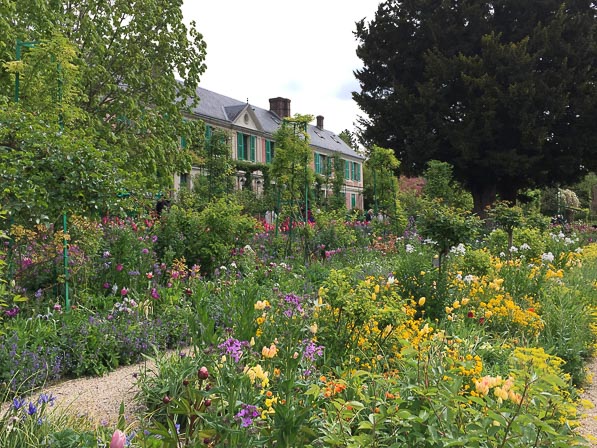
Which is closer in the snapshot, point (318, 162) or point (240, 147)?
point (240, 147)

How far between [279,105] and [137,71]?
2723 cm

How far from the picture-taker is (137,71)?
10.2m

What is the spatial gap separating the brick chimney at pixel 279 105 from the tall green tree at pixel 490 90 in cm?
1719

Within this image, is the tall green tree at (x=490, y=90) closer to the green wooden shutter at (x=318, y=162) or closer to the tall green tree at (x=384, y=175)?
the tall green tree at (x=384, y=175)

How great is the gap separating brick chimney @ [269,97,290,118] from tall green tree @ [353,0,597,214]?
17191mm

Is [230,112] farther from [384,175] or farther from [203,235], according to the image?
[203,235]

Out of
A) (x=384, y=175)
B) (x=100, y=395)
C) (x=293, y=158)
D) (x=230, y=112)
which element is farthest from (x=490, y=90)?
(x=230, y=112)

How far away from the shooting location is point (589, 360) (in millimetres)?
4797

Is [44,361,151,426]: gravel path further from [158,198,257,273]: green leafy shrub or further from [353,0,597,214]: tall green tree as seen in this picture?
[353,0,597,214]: tall green tree

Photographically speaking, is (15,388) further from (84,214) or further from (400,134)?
(400,134)

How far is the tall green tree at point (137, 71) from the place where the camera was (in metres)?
9.17

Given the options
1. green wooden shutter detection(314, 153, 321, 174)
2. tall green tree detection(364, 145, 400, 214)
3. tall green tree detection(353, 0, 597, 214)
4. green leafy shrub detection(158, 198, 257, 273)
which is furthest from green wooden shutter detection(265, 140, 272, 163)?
green leafy shrub detection(158, 198, 257, 273)

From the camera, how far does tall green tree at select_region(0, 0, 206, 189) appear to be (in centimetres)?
917

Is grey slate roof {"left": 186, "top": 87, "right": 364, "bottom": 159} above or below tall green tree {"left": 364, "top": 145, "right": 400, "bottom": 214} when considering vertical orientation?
above
